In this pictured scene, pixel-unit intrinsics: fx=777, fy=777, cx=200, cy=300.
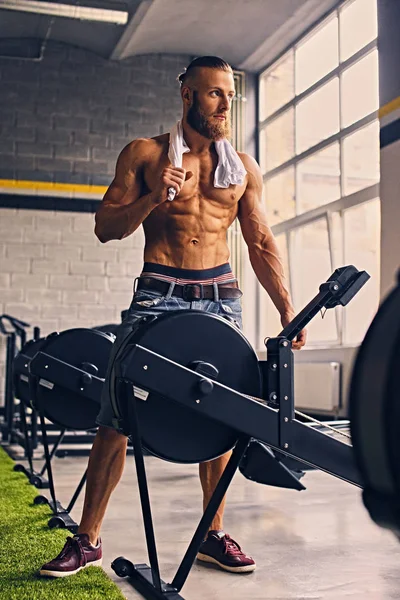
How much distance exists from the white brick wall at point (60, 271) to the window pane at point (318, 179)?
2.05m

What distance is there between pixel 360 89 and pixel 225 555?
5.80m

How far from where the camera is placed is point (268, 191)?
9398 millimetres

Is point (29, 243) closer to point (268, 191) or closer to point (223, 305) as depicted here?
point (268, 191)

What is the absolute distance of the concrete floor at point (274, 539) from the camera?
241cm

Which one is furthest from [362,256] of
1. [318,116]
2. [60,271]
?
[60,271]

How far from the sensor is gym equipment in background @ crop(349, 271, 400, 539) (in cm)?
96

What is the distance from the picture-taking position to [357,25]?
299 inches

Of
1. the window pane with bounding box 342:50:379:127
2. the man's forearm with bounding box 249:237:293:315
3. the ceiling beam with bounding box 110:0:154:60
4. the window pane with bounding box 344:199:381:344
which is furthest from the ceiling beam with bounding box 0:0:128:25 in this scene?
the man's forearm with bounding box 249:237:293:315

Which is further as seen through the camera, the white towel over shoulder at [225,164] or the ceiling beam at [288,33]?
the ceiling beam at [288,33]

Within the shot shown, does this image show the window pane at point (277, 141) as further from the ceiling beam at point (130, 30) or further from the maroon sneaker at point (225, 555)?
the maroon sneaker at point (225, 555)

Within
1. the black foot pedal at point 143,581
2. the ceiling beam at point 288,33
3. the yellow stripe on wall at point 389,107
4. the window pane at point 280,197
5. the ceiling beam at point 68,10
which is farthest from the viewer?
the window pane at point 280,197

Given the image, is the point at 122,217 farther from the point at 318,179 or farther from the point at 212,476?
the point at 318,179

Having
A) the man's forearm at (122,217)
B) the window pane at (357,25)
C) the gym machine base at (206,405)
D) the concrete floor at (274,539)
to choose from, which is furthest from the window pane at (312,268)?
the gym machine base at (206,405)

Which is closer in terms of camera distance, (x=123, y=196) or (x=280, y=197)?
(x=123, y=196)
